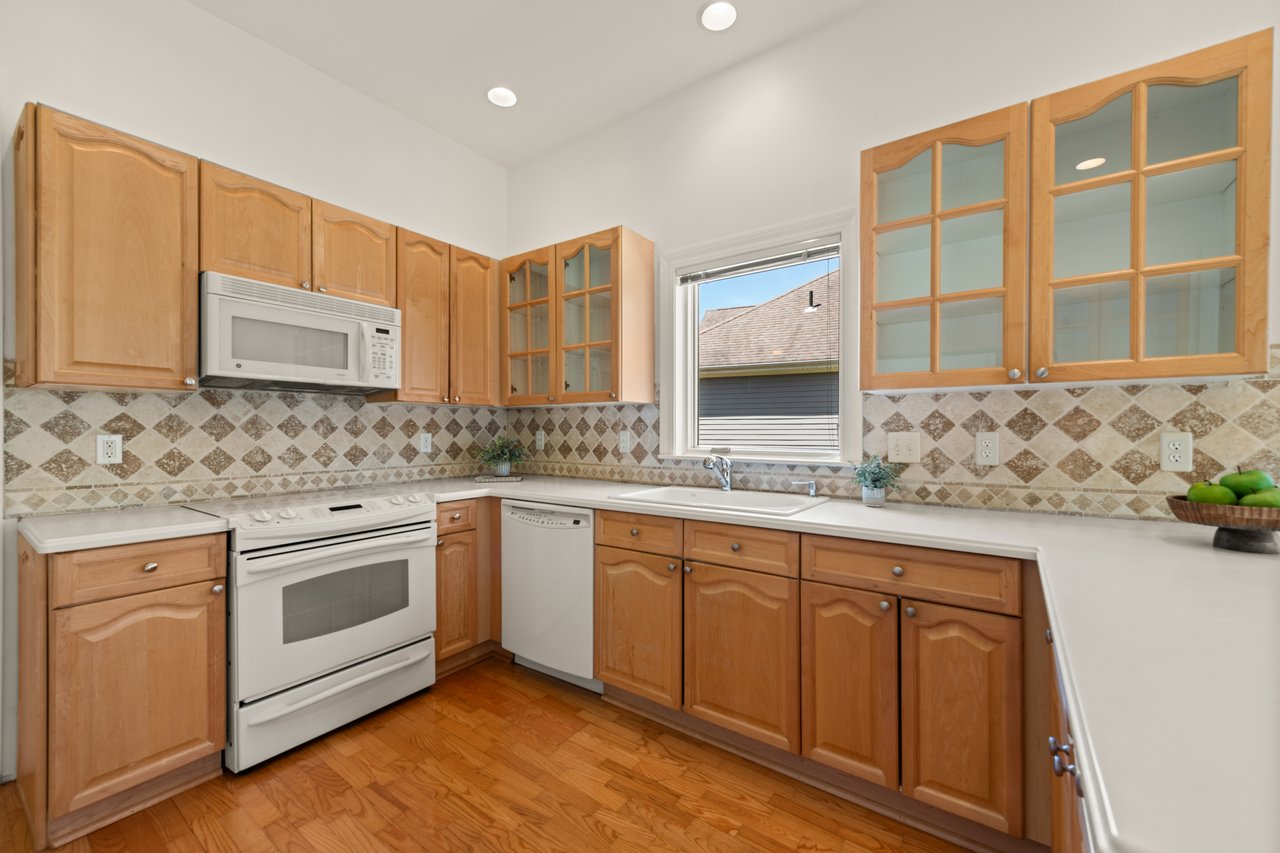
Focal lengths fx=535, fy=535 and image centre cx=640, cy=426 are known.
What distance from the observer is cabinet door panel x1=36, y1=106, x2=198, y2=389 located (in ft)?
5.69

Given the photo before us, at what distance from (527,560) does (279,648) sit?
40.8 inches

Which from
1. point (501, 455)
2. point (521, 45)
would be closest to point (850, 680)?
point (501, 455)

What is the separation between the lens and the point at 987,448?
6.49 ft

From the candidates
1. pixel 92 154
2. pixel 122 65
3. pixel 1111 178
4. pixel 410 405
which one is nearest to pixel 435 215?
pixel 410 405

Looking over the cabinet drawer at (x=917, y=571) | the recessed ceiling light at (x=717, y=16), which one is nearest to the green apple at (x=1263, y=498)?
the cabinet drawer at (x=917, y=571)

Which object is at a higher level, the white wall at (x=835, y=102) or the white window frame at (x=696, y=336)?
the white wall at (x=835, y=102)

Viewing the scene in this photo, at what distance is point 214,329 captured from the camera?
2.04 m

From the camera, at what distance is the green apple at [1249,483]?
1.32 m

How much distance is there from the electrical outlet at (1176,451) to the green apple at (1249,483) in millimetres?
370

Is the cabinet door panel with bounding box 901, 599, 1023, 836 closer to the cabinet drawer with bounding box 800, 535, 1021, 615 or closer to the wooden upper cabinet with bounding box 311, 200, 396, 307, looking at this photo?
the cabinet drawer with bounding box 800, 535, 1021, 615

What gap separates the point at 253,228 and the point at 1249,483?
3.37 m

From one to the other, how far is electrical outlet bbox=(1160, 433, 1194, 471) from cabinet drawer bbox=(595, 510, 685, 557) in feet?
5.23

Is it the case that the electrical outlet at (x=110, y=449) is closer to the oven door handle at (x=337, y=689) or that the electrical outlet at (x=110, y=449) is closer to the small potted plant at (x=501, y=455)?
the oven door handle at (x=337, y=689)

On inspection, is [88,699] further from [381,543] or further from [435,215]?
[435,215]
